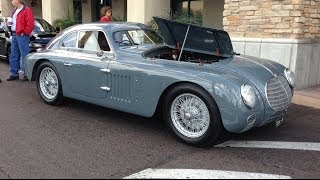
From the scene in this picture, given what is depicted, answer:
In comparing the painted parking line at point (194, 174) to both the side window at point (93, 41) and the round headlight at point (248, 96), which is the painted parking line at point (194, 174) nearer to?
the round headlight at point (248, 96)

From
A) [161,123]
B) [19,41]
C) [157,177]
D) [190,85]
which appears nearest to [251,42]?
[161,123]

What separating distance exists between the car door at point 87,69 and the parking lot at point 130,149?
0.42 meters

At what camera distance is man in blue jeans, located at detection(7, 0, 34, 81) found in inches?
350

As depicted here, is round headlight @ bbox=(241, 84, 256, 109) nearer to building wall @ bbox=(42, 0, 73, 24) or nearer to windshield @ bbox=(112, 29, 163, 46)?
windshield @ bbox=(112, 29, 163, 46)

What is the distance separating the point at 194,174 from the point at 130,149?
3.38ft

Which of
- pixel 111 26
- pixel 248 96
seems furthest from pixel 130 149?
pixel 111 26

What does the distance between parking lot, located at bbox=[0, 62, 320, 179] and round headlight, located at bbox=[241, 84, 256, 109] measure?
1.84ft

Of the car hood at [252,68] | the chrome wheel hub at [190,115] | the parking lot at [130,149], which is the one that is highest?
the car hood at [252,68]

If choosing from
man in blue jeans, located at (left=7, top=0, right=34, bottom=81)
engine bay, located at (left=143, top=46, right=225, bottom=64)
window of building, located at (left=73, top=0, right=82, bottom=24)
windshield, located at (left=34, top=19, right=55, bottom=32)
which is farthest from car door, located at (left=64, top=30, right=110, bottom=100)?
window of building, located at (left=73, top=0, right=82, bottom=24)

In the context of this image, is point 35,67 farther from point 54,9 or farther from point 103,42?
point 54,9

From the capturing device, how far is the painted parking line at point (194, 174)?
387 centimetres

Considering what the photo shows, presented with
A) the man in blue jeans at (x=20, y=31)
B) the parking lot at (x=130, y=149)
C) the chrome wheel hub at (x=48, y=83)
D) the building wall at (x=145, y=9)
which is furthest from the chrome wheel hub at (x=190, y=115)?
the building wall at (x=145, y=9)

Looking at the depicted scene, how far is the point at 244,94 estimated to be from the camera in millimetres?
4543

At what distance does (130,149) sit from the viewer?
4715 mm
